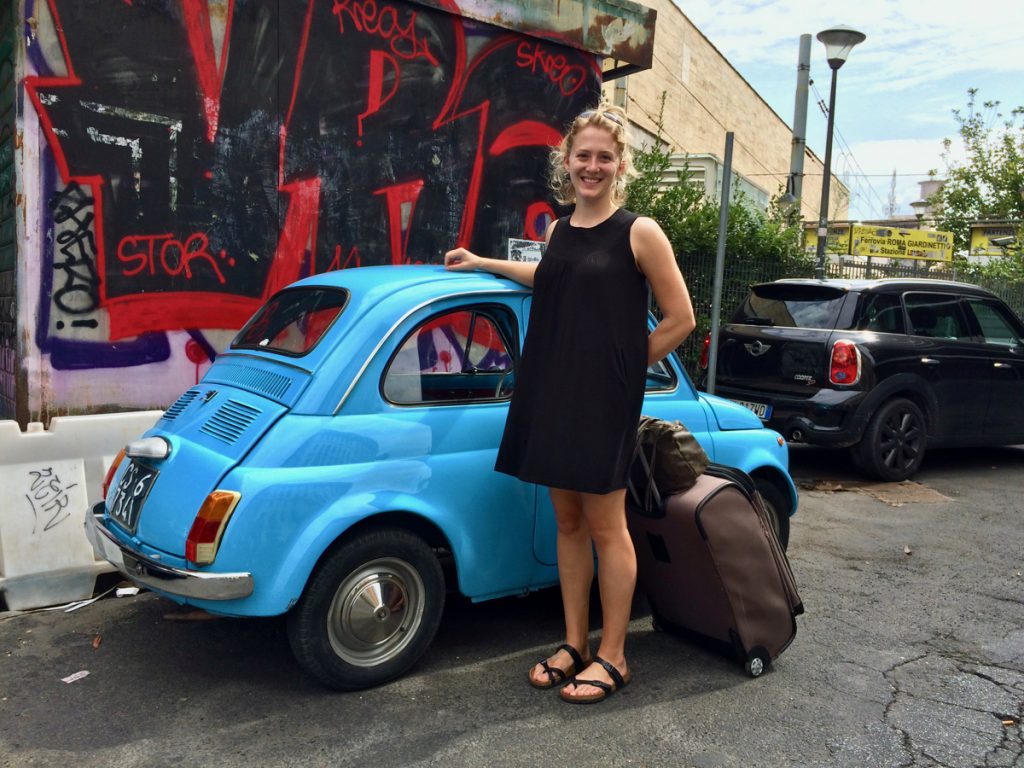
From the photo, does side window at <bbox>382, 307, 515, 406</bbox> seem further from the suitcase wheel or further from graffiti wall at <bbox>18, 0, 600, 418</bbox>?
graffiti wall at <bbox>18, 0, 600, 418</bbox>

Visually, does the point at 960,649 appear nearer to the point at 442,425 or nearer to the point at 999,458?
the point at 442,425

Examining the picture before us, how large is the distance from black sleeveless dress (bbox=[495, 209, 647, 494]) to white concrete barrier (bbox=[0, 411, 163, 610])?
2.62 m

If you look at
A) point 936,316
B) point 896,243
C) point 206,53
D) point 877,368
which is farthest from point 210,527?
point 896,243

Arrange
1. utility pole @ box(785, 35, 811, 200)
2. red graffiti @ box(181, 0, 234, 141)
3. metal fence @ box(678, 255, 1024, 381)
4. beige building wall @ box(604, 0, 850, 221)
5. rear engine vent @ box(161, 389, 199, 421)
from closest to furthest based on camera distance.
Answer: rear engine vent @ box(161, 389, 199, 421) → red graffiti @ box(181, 0, 234, 141) → metal fence @ box(678, 255, 1024, 381) → utility pole @ box(785, 35, 811, 200) → beige building wall @ box(604, 0, 850, 221)

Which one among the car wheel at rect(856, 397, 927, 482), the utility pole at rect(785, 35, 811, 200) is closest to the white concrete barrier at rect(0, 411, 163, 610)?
the car wheel at rect(856, 397, 927, 482)

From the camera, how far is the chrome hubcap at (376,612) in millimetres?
3330

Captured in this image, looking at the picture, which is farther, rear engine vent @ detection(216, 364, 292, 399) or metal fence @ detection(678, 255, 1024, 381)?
metal fence @ detection(678, 255, 1024, 381)

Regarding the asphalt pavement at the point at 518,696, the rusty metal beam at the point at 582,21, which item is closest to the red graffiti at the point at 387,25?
the rusty metal beam at the point at 582,21

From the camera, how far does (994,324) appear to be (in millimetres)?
8461

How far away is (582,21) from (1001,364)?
500 centimetres

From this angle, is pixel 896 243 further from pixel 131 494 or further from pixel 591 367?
pixel 131 494

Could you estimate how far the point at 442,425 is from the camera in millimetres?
3574

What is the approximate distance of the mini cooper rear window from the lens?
3.67 metres

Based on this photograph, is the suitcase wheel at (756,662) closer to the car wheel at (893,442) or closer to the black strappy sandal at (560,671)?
the black strappy sandal at (560,671)
